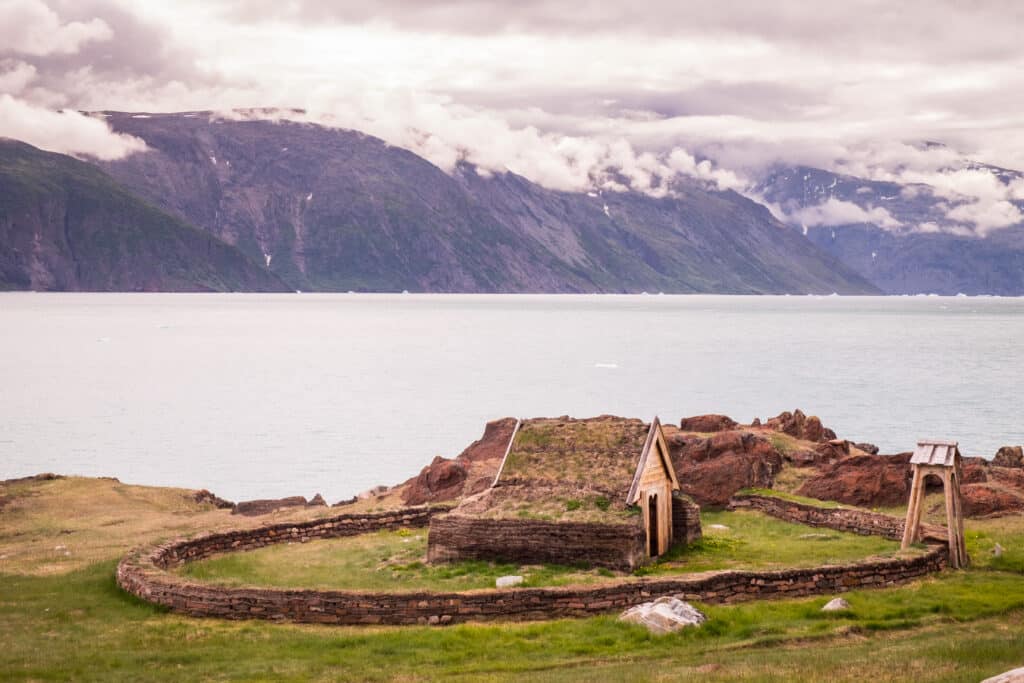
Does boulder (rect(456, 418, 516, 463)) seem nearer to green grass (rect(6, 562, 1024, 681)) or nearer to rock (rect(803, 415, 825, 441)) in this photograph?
rock (rect(803, 415, 825, 441))

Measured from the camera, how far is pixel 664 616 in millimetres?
23203

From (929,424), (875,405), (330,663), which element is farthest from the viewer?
(875,405)

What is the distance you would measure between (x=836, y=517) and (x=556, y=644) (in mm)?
17202

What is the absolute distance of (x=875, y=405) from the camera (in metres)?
115

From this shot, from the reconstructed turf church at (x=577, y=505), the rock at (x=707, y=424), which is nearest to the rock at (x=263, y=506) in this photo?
the reconstructed turf church at (x=577, y=505)

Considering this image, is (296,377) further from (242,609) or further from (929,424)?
(242,609)

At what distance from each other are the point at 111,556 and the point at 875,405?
95437 millimetres

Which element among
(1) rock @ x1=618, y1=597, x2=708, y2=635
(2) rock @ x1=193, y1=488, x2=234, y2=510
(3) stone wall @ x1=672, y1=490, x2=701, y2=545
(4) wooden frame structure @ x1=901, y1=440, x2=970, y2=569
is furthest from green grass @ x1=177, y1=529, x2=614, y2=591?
(2) rock @ x1=193, y1=488, x2=234, y2=510

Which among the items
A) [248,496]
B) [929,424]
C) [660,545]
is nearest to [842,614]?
[660,545]

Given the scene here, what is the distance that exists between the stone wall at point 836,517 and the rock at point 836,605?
7053 millimetres

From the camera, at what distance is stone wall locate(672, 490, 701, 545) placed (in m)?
33.6

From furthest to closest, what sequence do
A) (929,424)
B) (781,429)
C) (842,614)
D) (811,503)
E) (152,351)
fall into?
(152,351) < (929,424) < (781,429) < (811,503) < (842,614)

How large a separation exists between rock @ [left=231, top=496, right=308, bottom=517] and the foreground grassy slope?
19.2 meters

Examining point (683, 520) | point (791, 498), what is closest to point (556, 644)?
point (683, 520)
